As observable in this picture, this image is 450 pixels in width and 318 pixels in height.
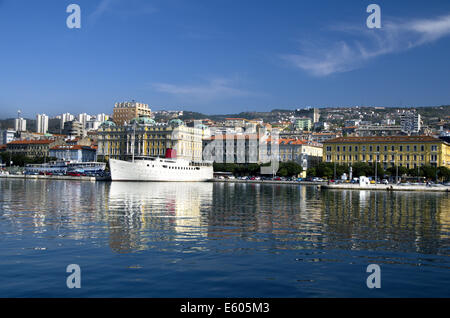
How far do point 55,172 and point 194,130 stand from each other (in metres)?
36.0

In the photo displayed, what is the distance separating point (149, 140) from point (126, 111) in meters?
52.8

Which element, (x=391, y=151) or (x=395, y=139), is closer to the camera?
(x=391, y=151)

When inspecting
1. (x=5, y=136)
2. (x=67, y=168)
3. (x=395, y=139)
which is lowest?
(x=67, y=168)

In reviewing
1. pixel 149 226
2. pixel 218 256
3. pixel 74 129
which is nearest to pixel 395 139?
pixel 149 226

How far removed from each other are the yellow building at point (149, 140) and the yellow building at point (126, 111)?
41312mm

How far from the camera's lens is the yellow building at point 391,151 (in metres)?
81.3

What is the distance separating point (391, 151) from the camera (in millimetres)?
83625

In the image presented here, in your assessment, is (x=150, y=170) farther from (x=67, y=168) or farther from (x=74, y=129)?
(x=74, y=129)

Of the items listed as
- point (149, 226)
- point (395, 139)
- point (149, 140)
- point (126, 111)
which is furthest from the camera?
point (126, 111)

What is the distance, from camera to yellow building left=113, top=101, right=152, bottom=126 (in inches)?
6398

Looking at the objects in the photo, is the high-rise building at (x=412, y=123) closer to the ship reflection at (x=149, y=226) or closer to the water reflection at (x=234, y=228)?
the water reflection at (x=234, y=228)

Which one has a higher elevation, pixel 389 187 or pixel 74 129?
pixel 74 129

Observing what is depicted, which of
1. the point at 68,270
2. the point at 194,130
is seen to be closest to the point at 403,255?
the point at 68,270
